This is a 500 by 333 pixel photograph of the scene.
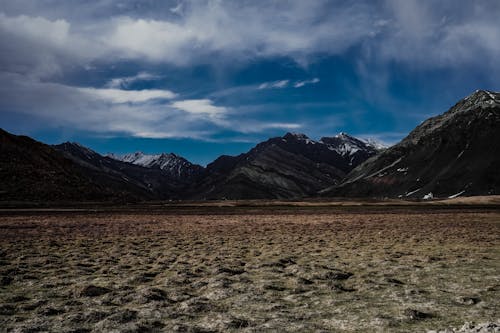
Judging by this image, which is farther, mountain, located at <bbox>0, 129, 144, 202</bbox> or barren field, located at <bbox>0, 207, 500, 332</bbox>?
mountain, located at <bbox>0, 129, 144, 202</bbox>

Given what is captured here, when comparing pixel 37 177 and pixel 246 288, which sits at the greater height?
pixel 37 177

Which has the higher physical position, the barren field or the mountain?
the mountain

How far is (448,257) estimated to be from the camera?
18719 millimetres

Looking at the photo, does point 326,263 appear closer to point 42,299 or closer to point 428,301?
point 428,301

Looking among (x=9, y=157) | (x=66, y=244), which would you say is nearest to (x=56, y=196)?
(x=9, y=157)

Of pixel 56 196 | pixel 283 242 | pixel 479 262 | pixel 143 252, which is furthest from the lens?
pixel 56 196

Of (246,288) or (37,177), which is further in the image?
(37,177)

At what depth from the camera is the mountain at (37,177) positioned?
107 metres

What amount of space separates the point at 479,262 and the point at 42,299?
57.1 feet

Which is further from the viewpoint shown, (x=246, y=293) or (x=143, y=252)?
(x=143, y=252)

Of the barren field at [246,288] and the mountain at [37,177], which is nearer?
the barren field at [246,288]

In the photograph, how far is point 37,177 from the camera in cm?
11862

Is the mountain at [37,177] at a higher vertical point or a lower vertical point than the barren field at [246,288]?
higher

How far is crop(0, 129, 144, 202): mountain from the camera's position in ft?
351
